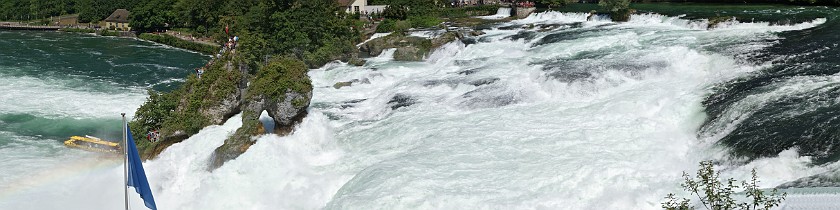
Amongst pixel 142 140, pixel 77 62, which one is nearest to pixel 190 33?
pixel 77 62

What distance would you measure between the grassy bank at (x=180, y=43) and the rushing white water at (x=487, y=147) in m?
35.6

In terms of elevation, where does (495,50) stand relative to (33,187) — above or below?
above

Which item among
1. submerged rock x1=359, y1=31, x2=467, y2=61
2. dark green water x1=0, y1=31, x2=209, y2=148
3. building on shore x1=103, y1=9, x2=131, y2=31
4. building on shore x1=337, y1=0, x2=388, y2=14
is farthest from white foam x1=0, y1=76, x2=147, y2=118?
building on shore x1=103, y1=9, x2=131, y2=31

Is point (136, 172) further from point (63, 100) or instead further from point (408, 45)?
point (408, 45)

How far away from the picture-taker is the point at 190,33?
82.5 m

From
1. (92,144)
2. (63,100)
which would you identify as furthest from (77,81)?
(92,144)

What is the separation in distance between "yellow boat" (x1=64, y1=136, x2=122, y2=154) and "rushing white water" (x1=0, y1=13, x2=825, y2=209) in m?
3.76

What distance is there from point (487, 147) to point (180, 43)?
56459 millimetres

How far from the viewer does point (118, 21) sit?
3669 inches

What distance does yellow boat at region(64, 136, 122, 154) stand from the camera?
31438 millimetres

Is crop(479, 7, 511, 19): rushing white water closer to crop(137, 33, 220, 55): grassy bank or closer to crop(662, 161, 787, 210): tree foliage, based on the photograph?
crop(137, 33, 220, 55): grassy bank

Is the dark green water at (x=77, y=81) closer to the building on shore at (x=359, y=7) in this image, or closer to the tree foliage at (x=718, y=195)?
the building on shore at (x=359, y=7)

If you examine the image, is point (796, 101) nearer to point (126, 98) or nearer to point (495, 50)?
point (495, 50)

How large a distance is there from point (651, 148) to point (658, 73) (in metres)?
9.39
